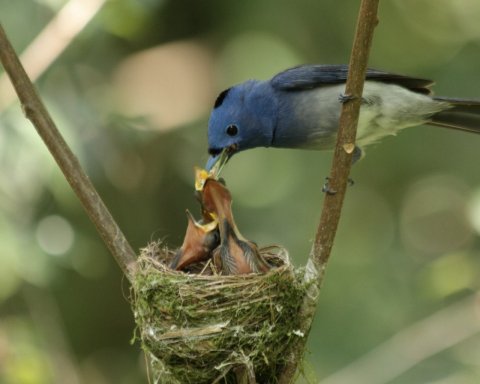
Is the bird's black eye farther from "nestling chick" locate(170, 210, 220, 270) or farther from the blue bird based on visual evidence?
"nestling chick" locate(170, 210, 220, 270)

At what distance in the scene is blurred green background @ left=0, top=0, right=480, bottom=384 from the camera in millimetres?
5227

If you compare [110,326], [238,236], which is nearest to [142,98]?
[110,326]

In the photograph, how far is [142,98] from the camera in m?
6.80

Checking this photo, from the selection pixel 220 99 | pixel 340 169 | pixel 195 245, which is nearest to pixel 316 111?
pixel 220 99

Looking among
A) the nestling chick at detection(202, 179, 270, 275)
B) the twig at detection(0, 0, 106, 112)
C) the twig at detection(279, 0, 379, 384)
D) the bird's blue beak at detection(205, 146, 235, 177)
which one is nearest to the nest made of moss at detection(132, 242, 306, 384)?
the twig at detection(279, 0, 379, 384)

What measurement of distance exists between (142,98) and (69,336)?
1931 millimetres

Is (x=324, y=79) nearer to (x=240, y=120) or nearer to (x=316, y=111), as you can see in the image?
(x=316, y=111)

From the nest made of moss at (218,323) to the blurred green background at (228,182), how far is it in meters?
1.43

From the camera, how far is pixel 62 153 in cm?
336

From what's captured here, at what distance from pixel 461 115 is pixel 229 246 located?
1.68 m

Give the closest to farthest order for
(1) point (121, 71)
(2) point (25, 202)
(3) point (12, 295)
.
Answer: (2) point (25, 202), (3) point (12, 295), (1) point (121, 71)

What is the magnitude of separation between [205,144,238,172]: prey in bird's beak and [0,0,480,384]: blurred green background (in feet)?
2.77

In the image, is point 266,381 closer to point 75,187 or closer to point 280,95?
point 75,187

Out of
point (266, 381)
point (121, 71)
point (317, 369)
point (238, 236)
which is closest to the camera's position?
point (266, 381)
